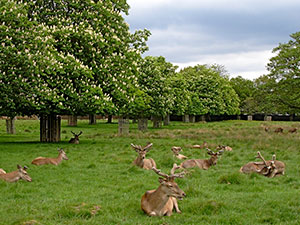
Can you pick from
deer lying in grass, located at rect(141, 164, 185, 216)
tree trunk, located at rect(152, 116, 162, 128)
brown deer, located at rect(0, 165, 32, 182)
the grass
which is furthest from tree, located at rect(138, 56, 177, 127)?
deer lying in grass, located at rect(141, 164, 185, 216)

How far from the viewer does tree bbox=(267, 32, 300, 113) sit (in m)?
30.9

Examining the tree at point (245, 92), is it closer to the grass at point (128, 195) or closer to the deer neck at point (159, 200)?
the grass at point (128, 195)

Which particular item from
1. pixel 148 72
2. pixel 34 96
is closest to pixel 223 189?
pixel 34 96

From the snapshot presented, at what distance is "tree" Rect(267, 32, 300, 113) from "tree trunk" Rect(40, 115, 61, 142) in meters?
17.3

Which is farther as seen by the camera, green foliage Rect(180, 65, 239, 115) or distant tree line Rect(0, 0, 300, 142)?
green foliage Rect(180, 65, 239, 115)

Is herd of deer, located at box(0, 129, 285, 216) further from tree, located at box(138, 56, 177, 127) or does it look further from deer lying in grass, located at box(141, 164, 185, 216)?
tree, located at box(138, 56, 177, 127)

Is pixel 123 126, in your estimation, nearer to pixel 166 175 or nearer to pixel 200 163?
pixel 200 163

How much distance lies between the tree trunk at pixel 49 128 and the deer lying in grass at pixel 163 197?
692 inches

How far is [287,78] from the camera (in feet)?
103

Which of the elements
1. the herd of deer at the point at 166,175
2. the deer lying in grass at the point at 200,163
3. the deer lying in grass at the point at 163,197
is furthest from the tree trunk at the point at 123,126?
the deer lying in grass at the point at 163,197

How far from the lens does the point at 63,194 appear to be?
1046cm

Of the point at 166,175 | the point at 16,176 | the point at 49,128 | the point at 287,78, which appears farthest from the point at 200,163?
the point at 287,78

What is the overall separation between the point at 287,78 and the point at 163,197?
25763 millimetres

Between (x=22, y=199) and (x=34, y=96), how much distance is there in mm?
11558
